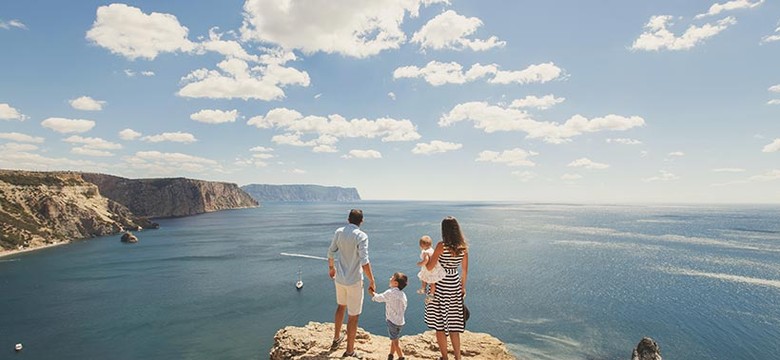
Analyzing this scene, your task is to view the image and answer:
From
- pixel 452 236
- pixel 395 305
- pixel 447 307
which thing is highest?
pixel 452 236

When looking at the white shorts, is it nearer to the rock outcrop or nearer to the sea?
the rock outcrop

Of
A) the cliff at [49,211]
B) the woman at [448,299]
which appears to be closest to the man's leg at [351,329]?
the woman at [448,299]

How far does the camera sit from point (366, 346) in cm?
1088

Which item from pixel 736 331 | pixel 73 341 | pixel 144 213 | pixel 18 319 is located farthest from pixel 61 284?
pixel 144 213

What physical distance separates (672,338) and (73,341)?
51339mm

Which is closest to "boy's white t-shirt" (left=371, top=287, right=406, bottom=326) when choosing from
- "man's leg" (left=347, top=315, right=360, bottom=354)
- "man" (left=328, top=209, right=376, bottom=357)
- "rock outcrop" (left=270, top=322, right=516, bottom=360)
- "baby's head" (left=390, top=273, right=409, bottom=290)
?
"baby's head" (left=390, top=273, right=409, bottom=290)

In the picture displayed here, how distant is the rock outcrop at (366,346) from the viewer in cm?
1005

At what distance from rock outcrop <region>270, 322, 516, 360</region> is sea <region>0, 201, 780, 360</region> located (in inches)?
681

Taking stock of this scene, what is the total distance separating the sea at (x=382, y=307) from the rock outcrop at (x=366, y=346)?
1730 centimetres

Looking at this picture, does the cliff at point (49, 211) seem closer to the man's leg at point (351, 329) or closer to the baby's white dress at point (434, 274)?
the man's leg at point (351, 329)

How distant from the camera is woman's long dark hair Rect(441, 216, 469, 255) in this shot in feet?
25.9

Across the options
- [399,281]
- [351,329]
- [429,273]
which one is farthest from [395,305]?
[429,273]

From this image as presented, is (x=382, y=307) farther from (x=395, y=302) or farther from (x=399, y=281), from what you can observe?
(x=399, y=281)

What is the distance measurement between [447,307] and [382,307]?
32878 mm
